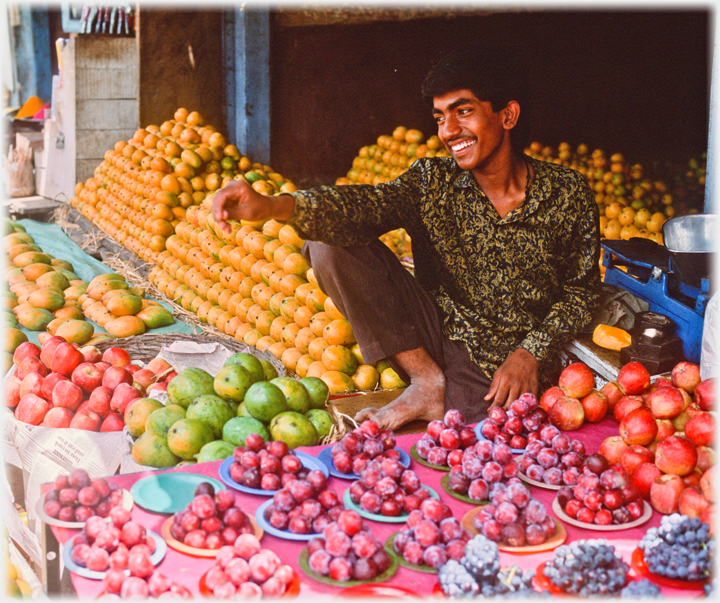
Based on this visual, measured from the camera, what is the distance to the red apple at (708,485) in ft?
4.98

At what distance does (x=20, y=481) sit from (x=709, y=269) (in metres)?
2.62

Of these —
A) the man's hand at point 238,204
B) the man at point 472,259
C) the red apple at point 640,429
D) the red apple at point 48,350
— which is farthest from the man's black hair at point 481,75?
the red apple at point 48,350

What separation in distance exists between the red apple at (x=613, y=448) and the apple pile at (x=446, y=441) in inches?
14.9

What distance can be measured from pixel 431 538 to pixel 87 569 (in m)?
0.70

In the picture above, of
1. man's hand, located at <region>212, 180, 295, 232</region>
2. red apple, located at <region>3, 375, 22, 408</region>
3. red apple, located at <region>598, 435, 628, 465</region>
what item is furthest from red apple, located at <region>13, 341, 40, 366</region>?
red apple, located at <region>598, 435, 628, 465</region>

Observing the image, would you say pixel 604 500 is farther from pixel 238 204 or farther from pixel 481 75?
pixel 481 75

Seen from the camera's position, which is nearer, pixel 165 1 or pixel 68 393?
pixel 68 393

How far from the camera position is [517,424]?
196cm

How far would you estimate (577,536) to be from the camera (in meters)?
1.53

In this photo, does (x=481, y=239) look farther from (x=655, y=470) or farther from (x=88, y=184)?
(x=88, y=184)

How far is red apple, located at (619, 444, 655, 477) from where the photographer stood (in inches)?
69.7

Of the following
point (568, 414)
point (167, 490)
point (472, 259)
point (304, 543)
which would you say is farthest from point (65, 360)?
point (568, 414)

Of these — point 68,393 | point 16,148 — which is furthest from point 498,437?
point 16,148

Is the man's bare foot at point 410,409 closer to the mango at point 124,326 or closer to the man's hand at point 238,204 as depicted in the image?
the man's hand at point 238,204
